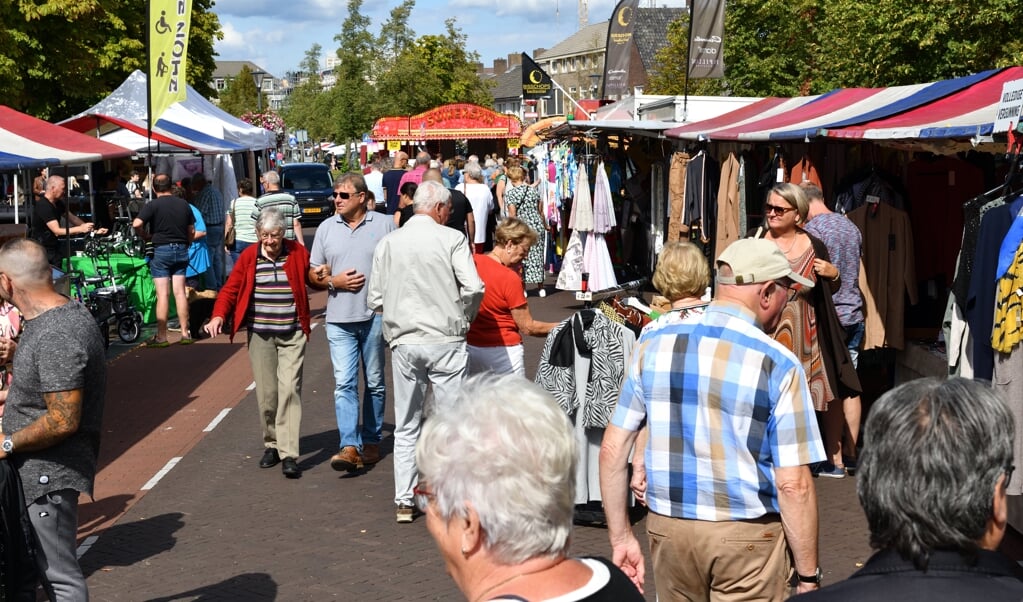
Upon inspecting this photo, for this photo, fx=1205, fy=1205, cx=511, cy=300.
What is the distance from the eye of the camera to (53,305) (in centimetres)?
469

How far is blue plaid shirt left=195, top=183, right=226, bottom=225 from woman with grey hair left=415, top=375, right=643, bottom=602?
15.6 metres

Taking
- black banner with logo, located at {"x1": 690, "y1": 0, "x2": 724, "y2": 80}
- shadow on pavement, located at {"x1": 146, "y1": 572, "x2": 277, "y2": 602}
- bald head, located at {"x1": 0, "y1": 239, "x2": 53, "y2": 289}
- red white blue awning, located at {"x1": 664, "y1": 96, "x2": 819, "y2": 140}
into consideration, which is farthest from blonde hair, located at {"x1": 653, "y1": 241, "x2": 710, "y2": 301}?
black banner with logo, located at {"x1": 690, "y1": 0, "x2": 724, "y2": 80}

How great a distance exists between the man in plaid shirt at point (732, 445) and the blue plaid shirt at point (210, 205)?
14.4 m

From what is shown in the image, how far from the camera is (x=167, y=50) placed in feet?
51.2

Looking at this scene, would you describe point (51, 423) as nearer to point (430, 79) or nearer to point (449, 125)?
point (449, 125)

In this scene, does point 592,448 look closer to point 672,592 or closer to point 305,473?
point 305,473

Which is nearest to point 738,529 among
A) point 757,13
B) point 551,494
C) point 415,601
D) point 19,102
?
point 551,494

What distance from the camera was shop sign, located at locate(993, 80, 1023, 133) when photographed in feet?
19.4

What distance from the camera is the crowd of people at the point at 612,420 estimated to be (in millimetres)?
2242

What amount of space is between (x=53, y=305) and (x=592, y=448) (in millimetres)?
3420

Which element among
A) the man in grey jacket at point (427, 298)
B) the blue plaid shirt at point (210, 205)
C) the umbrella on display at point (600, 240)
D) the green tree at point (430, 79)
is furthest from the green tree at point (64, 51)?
the green tree at point (430, 79)

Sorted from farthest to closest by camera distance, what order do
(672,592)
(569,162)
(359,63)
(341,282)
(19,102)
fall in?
1. (359,63)
2. (19,102)
3. (569,162)
4. (341,282)
5. (672,592)

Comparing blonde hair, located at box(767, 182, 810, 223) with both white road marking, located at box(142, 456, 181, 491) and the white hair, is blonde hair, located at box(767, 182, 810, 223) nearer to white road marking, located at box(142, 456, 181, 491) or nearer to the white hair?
white road marking, located at box(142, 456, 181, 491)

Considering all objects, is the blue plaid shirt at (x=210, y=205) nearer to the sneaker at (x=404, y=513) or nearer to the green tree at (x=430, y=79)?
the sneaker at (x=404, y=513)
